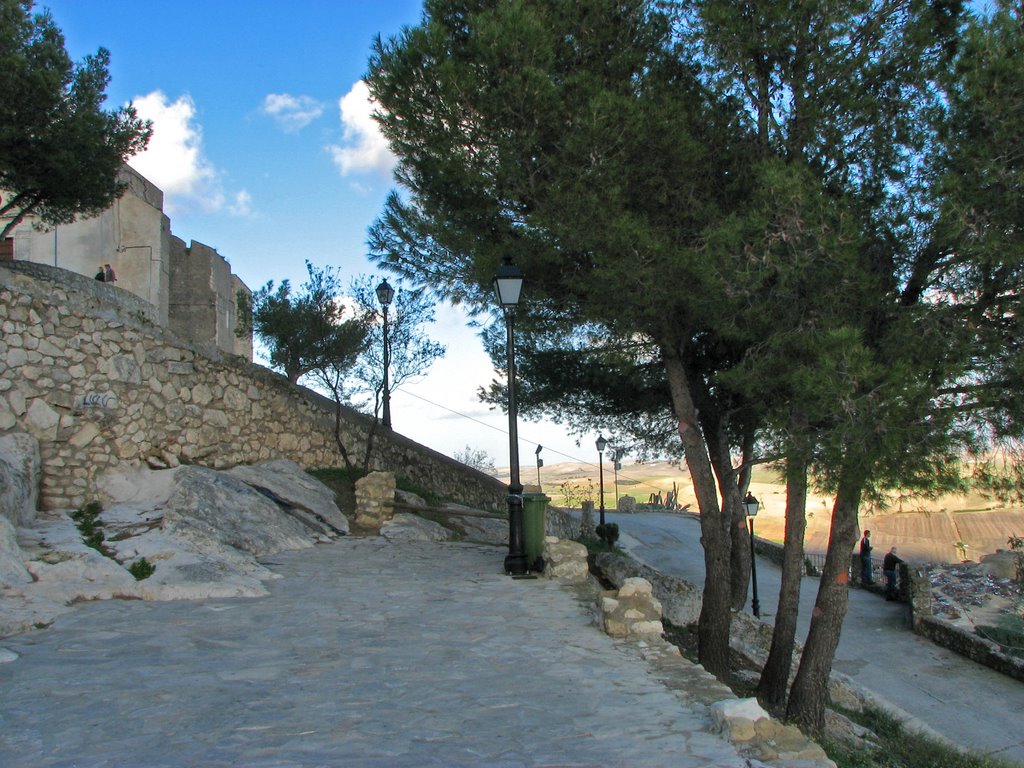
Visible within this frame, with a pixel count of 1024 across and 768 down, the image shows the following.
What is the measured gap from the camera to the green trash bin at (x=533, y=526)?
31.1 ft

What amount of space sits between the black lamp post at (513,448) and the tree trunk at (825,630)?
334 cm

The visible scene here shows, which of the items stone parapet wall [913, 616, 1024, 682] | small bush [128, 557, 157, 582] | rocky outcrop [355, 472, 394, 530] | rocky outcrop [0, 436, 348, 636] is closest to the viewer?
rocky outcrop [0, 436, 348, 636]

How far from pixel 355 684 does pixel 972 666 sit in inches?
657

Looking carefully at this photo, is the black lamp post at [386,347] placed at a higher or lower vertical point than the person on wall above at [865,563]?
higher

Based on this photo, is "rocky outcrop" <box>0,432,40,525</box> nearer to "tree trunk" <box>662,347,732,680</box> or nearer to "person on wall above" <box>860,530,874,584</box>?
"tree trunk" <box>662,347,732,680</box>

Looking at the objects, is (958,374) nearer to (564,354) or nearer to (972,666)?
Result: (564,354)

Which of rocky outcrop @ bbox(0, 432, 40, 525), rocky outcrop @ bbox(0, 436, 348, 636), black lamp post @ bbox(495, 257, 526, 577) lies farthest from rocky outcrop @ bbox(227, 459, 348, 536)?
black lamp post @ bbox(495, 257, 526, 577)

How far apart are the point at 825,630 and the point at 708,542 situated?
6.09 feet

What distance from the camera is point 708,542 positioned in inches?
429

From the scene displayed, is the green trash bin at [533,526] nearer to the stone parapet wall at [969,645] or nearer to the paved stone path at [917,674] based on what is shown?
the paved stone path at [917,674]

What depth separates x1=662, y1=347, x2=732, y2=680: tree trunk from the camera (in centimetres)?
1055

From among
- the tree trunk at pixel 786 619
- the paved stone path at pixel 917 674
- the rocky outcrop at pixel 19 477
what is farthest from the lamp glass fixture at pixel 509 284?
the paved stone path at pixel 917 674

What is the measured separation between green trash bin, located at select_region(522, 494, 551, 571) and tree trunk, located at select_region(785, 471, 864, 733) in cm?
313

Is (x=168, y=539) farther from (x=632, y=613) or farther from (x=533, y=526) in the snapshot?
(x=632, y=613)
